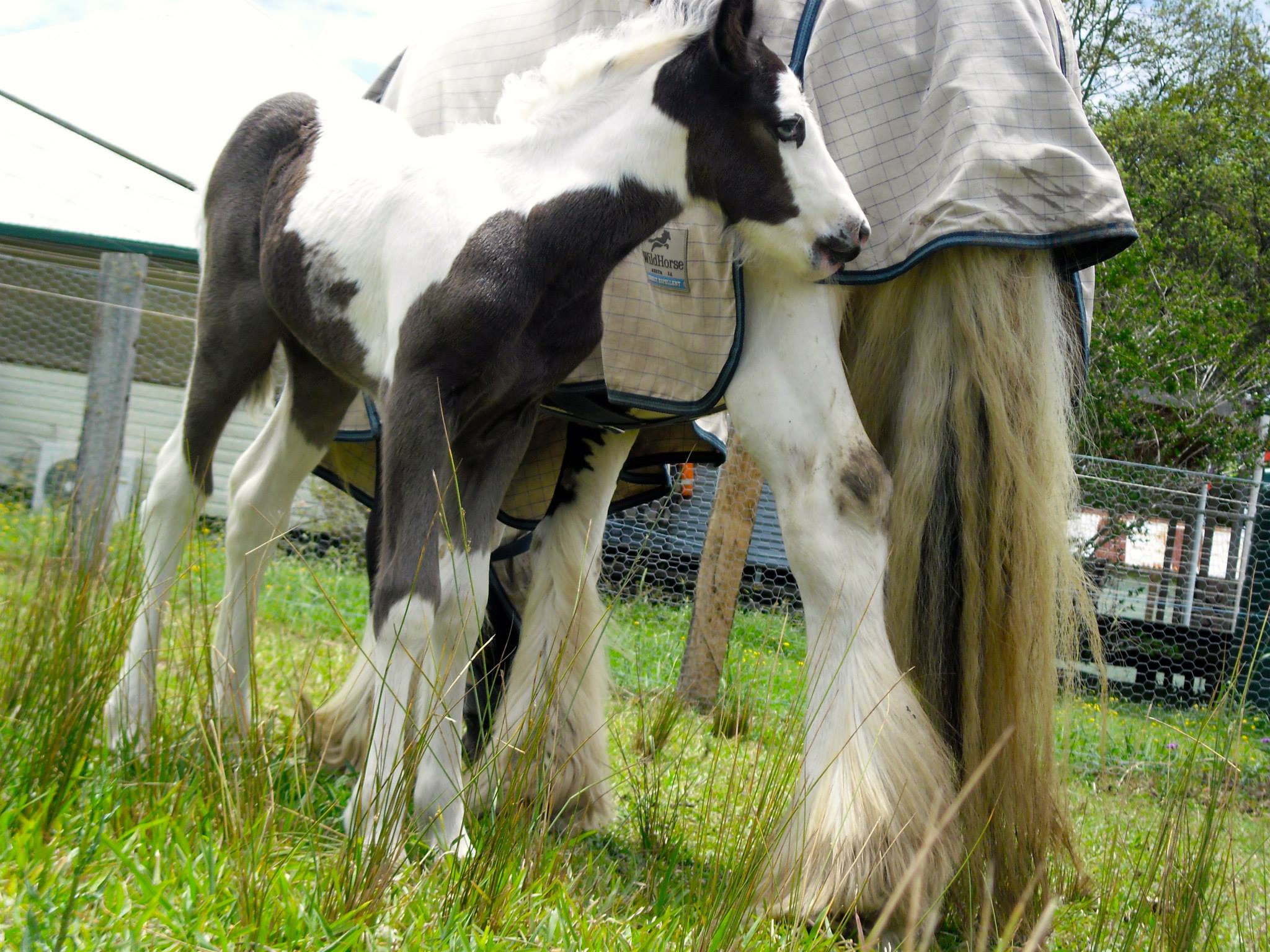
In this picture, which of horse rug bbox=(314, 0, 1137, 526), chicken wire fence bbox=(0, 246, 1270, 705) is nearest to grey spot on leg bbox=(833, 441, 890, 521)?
horse rug bbox=(314, 0, 1137, 526)

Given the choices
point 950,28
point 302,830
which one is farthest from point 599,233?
point 302,830

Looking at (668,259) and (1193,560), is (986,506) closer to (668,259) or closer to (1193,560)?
(668,259)

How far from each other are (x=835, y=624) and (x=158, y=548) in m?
1.71

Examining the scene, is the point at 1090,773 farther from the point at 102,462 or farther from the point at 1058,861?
the point at 102,462

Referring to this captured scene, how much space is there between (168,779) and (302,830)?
0.97 feet

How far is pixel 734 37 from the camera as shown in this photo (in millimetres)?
2098

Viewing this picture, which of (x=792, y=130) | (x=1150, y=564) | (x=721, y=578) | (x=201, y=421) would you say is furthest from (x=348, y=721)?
(x=1150, y=564)

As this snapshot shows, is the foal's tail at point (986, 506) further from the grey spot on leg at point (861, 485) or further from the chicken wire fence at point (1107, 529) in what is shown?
the chicken wire fence at point (1107, 529)

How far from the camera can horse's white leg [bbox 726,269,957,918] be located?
1979mm

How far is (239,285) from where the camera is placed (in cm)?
266

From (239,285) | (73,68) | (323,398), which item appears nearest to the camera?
(239,285)

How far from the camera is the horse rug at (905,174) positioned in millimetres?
2141

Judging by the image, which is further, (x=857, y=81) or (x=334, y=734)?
(x=334, y=734)

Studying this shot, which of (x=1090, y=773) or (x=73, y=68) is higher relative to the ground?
(x=73, y=68)
